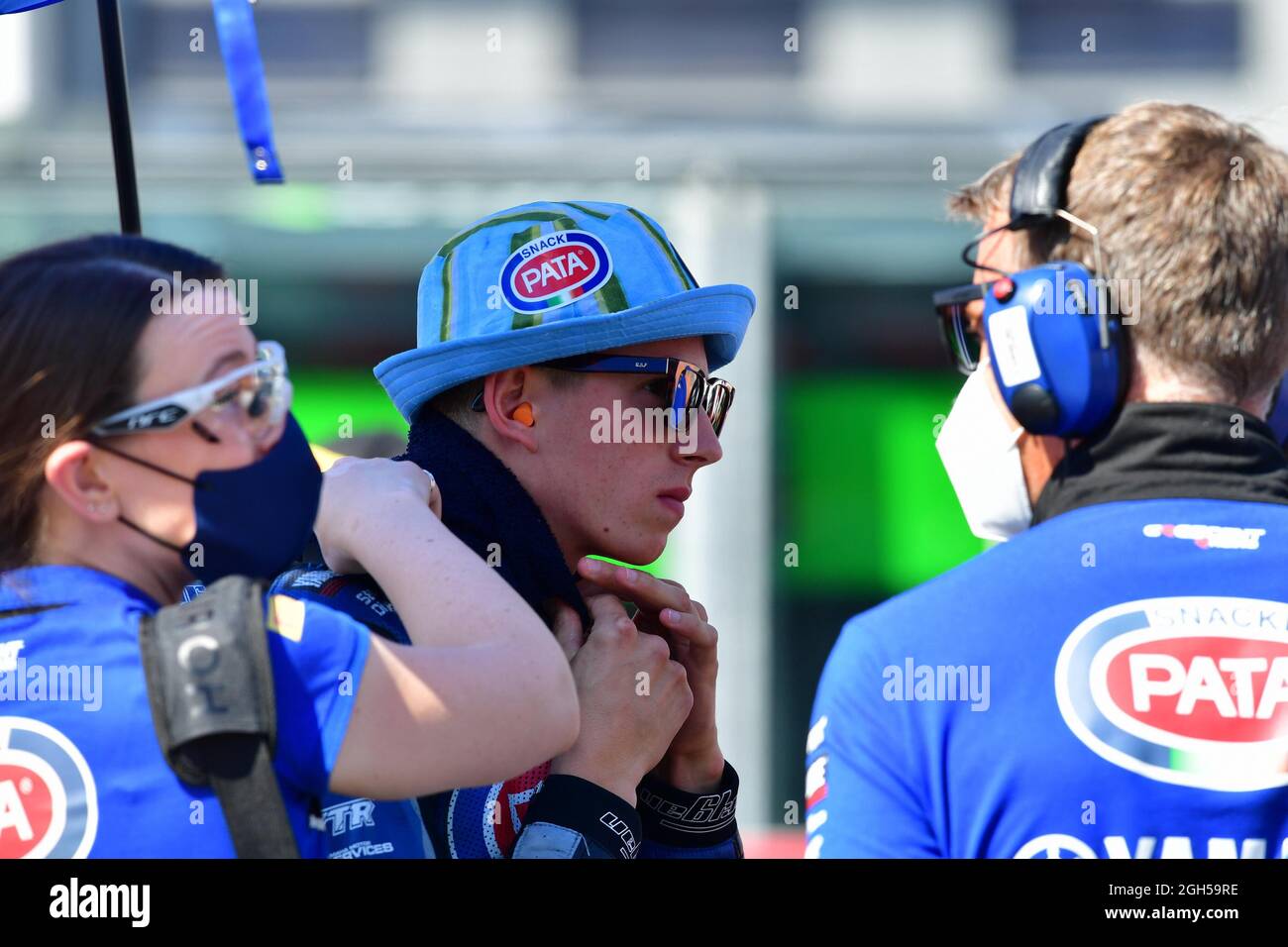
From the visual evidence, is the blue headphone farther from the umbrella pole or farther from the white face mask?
the umbrella pole

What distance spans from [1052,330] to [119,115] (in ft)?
4.95

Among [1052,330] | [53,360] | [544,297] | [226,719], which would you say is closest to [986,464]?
[1052,330]

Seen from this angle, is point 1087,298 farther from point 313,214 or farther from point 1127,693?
point 313,214

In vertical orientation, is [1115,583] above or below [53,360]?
below

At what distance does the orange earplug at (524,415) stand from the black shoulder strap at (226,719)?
872 mm

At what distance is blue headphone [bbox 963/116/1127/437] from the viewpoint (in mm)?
2104

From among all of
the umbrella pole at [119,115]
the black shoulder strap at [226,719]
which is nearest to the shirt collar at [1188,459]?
the black shoulder strap at [226,719]

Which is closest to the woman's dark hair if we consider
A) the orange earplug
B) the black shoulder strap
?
the black shoulder strap

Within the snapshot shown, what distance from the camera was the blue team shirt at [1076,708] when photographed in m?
1.84

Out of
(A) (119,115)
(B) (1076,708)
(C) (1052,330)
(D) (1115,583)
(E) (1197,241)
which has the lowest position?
(B) (1076,708)

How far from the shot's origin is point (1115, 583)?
1931 mm

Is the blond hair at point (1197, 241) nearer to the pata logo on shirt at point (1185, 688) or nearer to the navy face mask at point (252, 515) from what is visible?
the pata logo on shirt at point (1185, 688)

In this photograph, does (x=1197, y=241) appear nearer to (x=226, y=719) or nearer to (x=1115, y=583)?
(x=1115, y=583)

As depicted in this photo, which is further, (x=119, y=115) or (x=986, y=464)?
(x=119, y=115)
